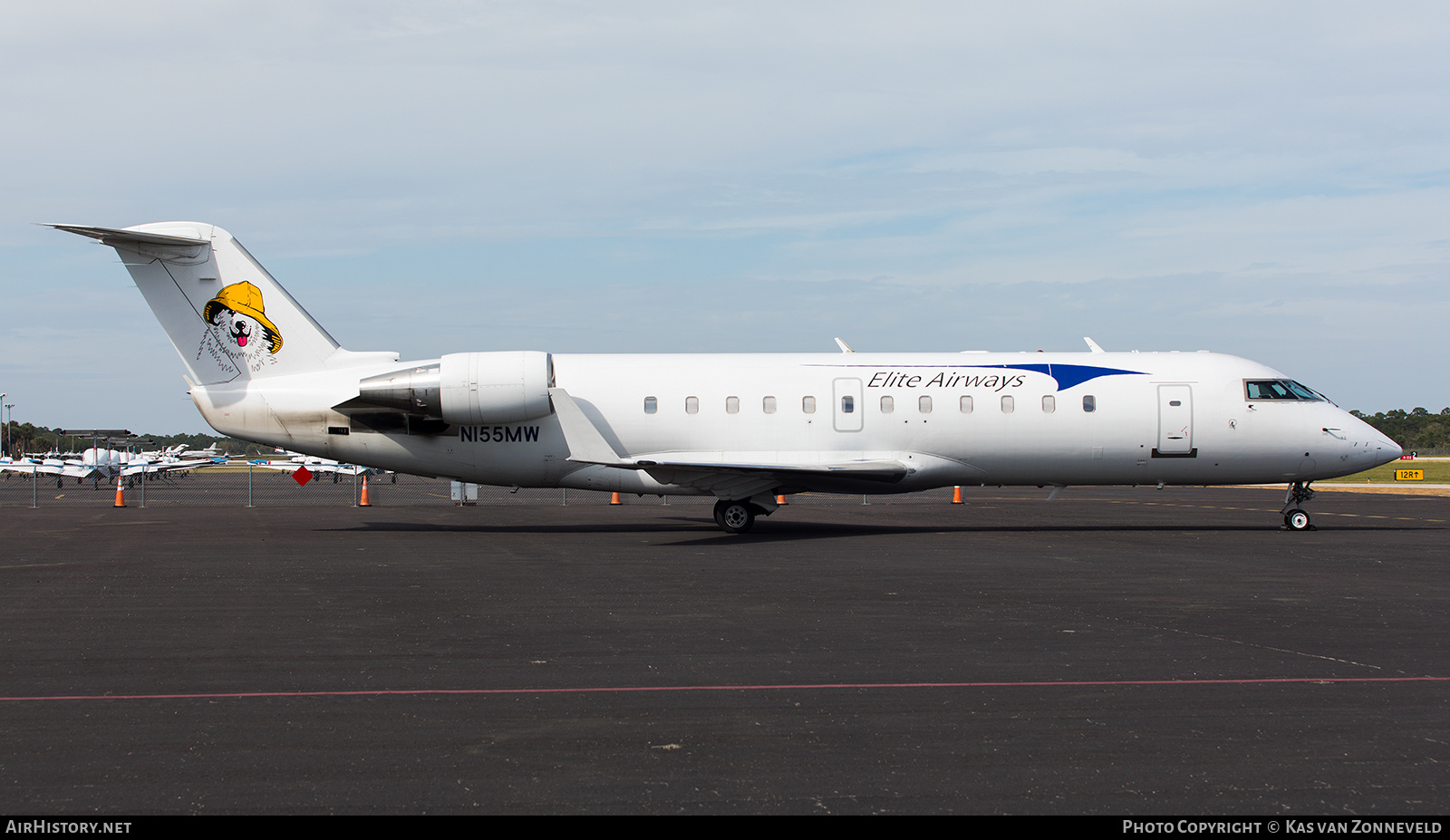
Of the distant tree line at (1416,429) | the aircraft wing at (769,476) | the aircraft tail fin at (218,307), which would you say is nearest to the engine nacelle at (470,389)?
the aircraft tail fin at (218,307)

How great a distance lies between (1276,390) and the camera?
20.5 meters

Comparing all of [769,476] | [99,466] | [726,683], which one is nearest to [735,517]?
[769,476]

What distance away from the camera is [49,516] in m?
25.8

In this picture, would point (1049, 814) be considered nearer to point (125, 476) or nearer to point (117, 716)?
point (117, 716)

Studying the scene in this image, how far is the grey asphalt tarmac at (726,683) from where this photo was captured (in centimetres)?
505

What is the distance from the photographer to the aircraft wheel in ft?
65.1

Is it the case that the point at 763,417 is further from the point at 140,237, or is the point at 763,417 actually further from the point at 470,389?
the point at 140,237

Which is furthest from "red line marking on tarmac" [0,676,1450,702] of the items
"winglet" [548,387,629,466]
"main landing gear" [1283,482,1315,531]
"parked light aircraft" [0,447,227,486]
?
"parked light aircraft" [0,447,227,486]

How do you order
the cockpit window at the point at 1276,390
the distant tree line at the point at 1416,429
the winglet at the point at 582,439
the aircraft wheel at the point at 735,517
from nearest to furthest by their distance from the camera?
the winglet at the point at 582,439 < the aircraft wheel at the point at 735,517 < the cockpit window at the point at 1276,390 < the distant tree line at the point at 1416,429

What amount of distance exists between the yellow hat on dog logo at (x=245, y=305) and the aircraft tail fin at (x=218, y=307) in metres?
0.02

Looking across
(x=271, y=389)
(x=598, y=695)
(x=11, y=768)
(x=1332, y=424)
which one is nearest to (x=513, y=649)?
(x=598, y=695)

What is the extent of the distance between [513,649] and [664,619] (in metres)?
1.87

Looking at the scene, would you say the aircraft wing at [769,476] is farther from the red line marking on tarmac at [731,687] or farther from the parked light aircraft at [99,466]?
the parked light aircraft at [99,466]

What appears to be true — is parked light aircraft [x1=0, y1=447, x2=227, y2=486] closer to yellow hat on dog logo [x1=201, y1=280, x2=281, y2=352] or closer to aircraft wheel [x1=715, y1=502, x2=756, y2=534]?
yellow hat on dog logo [x1=201, y1=280, x2=281, y2=352]
